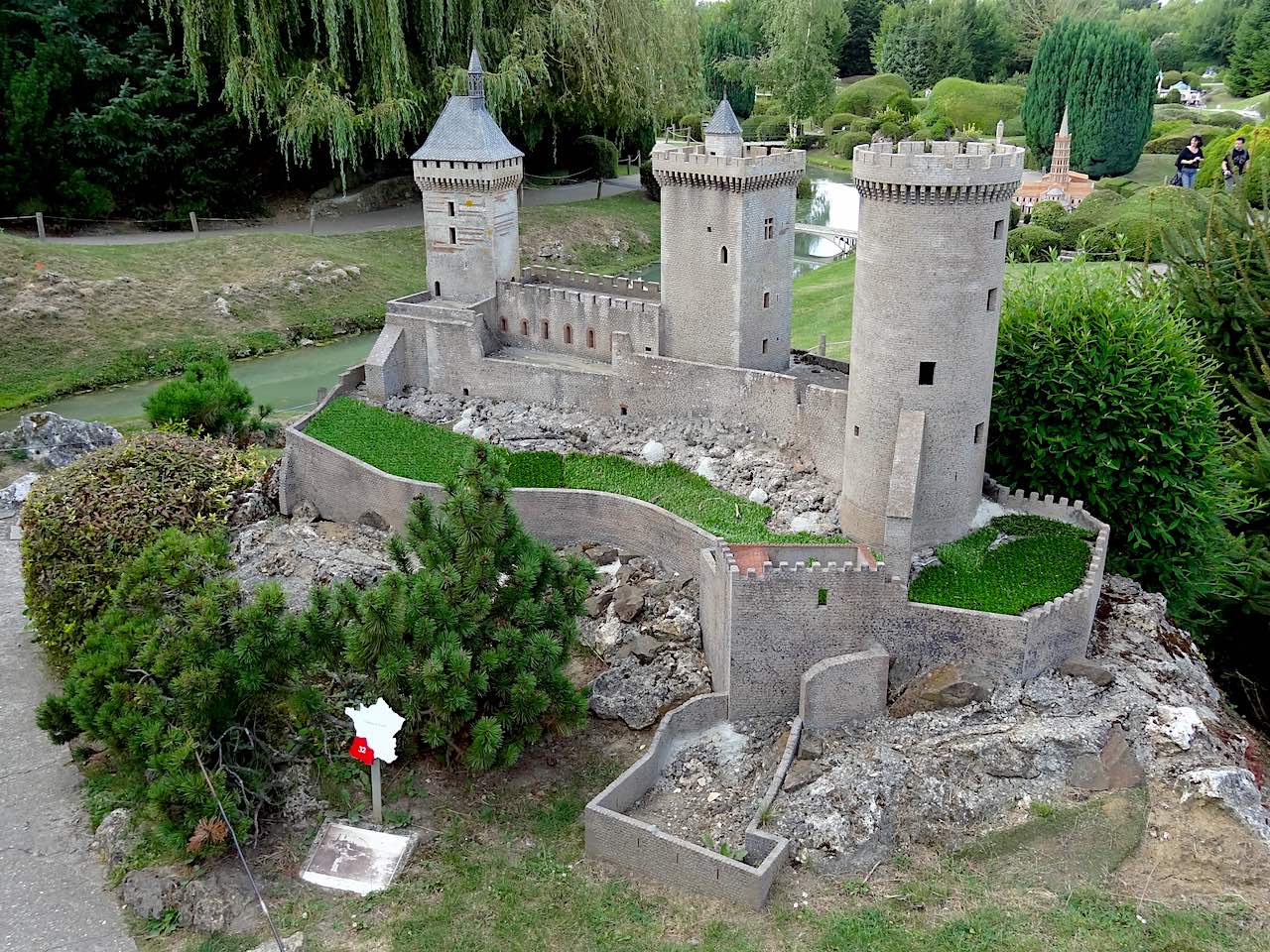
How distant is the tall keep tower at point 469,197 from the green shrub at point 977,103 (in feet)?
176

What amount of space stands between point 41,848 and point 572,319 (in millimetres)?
21179

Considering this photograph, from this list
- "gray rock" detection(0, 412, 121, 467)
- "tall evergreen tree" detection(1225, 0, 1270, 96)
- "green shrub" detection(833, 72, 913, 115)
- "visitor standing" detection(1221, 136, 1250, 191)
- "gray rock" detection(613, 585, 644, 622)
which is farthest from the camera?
"green shrub" detection(833, 72, 913, 115)

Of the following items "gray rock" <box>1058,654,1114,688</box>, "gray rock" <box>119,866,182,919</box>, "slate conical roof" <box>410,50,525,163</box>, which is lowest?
"gray rock" <box>119,866,182,919</box>

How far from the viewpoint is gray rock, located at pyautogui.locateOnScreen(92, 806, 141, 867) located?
77.3ft

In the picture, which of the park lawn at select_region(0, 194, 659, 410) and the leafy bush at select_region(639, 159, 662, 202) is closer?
the park lawn at select_region(0, 194, 659, 410)

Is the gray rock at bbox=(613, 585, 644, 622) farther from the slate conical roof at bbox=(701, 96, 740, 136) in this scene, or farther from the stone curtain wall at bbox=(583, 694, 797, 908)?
the slate conical roof at bbox=(701, 96, 740, 136)

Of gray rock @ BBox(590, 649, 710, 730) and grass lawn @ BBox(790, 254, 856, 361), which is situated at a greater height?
grass lawn @ BBox(790, 254, 856, 361)

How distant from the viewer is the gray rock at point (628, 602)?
29.6 metres

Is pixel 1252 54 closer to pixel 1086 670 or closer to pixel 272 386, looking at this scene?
pixel 272 386

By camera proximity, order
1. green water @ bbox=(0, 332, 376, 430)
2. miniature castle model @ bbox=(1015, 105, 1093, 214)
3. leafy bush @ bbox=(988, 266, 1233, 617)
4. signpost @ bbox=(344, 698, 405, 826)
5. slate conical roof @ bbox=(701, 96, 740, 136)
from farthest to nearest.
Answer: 1. miniature castle model @ bbox=(1015, 105, 1093, 214)
2. green water @ bbox=(0, 332, 376, 430)
3. slate conical roof @ bbox=(701, 96, 740, 136)
4. leafy bush @ bbox=(988, 266, 1233, 617)
5. signpost @ bbox=(344, 698, 405, 826)

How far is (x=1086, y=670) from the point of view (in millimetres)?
25766

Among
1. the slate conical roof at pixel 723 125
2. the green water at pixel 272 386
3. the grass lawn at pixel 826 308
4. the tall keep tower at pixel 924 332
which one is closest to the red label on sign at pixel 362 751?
the tall keep tower at pixel 924 332

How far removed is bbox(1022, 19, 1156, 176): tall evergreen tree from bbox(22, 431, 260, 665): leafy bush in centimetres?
5682

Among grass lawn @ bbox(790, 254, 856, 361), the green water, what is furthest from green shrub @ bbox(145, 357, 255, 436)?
grass lawn @ bbox(790, 254, 856, 361)
